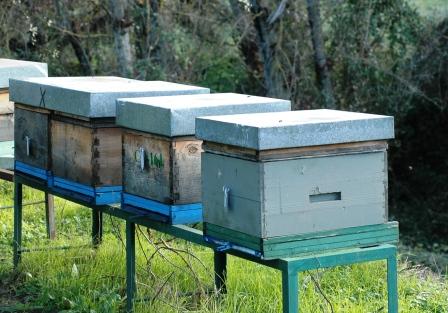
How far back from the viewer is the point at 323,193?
360 cm

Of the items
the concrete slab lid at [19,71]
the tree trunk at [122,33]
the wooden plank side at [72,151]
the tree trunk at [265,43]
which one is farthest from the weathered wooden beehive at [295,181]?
the tree trunk at [265,43]

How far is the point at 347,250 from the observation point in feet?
12.3

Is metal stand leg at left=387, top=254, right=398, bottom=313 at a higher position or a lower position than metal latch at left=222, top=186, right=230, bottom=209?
lower

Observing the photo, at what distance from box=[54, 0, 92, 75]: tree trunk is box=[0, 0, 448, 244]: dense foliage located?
1 centimetres

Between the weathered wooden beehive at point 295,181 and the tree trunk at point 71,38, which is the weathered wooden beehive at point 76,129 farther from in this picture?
the tree trunk at point 71,38

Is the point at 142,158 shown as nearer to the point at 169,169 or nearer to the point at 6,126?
A: the point at 169,169

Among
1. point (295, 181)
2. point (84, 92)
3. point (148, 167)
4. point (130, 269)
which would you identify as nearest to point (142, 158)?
point (148, 167)

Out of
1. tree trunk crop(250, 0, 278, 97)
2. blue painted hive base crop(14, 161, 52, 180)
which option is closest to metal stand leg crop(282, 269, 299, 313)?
blue painted hive base crop(14, 161, 52, 180)

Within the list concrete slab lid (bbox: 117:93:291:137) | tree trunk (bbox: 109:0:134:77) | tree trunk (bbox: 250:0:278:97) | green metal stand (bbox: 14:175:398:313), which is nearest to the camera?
green metal stand (bbox: 14:175:398:313)

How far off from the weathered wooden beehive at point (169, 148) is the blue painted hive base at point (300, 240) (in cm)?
24

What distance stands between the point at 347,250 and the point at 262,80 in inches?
364

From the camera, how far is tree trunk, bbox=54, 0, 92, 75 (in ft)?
39.4

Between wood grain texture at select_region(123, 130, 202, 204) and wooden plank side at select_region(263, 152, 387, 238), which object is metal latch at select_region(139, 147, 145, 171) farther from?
wooden plank side at select_region(263, 152, 387, 238)

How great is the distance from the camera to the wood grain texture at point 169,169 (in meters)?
4.00
